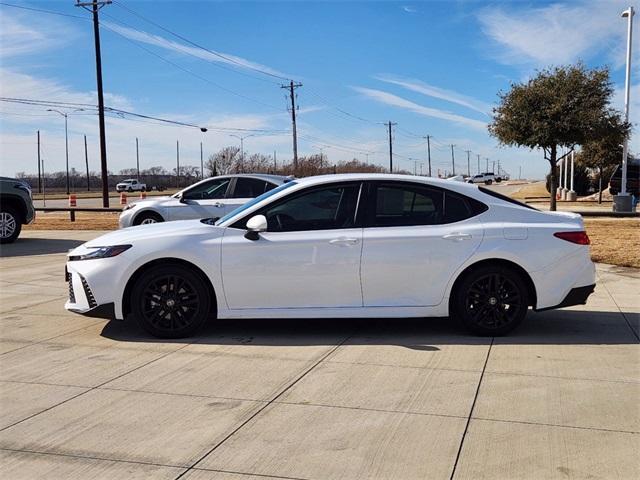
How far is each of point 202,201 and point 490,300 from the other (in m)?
8.88

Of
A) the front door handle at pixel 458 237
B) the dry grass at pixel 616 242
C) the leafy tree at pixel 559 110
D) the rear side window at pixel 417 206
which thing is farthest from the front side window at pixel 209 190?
the leafy tree at pixel 559 110

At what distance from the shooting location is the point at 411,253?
5.83m

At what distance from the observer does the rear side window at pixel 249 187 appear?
1364 cm

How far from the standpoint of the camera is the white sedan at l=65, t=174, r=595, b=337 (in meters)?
5.81

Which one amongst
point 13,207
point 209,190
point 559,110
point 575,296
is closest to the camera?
point 575,296

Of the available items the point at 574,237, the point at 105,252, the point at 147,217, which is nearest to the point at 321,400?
the point at 105,252

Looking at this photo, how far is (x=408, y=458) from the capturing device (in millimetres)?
3514

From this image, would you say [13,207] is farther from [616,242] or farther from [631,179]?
[631,179]

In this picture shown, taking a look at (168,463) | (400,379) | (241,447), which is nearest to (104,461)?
(168,463)

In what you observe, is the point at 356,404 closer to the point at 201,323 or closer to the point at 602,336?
the point at 201,323

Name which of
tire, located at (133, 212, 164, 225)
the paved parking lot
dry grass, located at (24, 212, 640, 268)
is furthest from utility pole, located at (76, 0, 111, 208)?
the paved parking lot

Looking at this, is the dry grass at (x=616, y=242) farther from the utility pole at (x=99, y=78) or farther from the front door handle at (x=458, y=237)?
the utility pole at (x=99, y=78)

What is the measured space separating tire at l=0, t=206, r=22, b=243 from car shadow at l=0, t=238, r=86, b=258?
0.19m

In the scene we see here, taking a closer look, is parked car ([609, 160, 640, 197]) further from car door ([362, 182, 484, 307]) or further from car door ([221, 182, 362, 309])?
car door ([221, 182, 362, 309])
